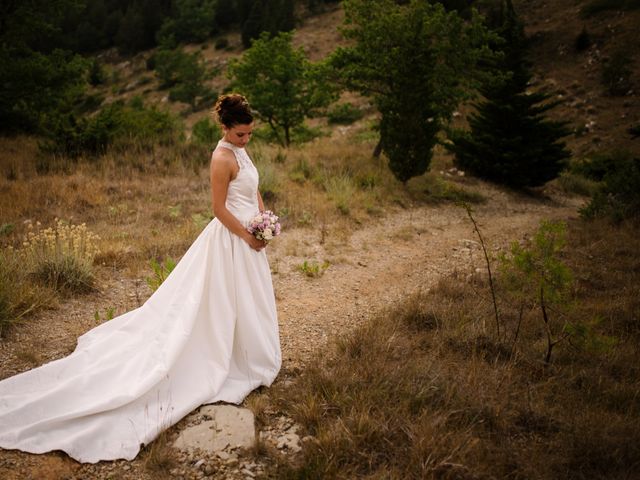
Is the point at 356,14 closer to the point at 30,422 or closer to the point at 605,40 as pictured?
the point at 30,422

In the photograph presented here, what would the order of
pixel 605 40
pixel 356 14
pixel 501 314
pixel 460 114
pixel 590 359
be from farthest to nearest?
pixel 605 40
pixel 460 114
pixel 356 14
pixel 501 314
pixel 590 359

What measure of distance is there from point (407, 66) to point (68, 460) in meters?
11.2

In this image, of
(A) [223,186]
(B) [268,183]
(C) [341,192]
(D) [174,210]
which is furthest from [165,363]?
(C) [341,192]

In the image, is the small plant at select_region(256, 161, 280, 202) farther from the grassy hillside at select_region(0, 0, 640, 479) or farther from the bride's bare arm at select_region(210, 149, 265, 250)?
the bride's bare arm at select_region(210, 149, 265, 250)

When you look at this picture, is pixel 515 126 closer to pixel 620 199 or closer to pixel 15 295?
pixel 620 199

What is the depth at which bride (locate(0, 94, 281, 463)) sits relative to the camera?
2.91m

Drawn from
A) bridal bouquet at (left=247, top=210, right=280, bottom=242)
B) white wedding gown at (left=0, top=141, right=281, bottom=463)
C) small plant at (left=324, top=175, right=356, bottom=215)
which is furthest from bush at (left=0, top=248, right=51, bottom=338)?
small plant at (left=324, top=175, right=356, bottom=215)

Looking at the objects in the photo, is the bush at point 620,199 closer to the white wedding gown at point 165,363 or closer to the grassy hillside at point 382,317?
the grassy hillside at point 382,317

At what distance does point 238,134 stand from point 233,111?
197mm

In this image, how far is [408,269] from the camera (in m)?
6.81

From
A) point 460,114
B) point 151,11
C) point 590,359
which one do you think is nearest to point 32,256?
point 590,359

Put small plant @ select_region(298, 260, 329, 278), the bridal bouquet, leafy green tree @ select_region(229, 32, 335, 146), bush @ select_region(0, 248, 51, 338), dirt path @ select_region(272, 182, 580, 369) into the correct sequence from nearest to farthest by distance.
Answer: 1. the bridal bouquet
2. bush @ select_region(0, 248, 51, 338)
3. dirt path @ select_region(272, 182, 580, 369)
4. small plant @ select_region(298, 260, 329, 278)
5. leafy green tree @ select_region(229, 32, 335, 146)

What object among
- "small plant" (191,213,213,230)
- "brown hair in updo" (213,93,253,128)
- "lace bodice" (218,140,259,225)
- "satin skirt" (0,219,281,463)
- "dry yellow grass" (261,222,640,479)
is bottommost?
"dry yellow grass" (261,222,640,479)

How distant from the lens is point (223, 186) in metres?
3.56
